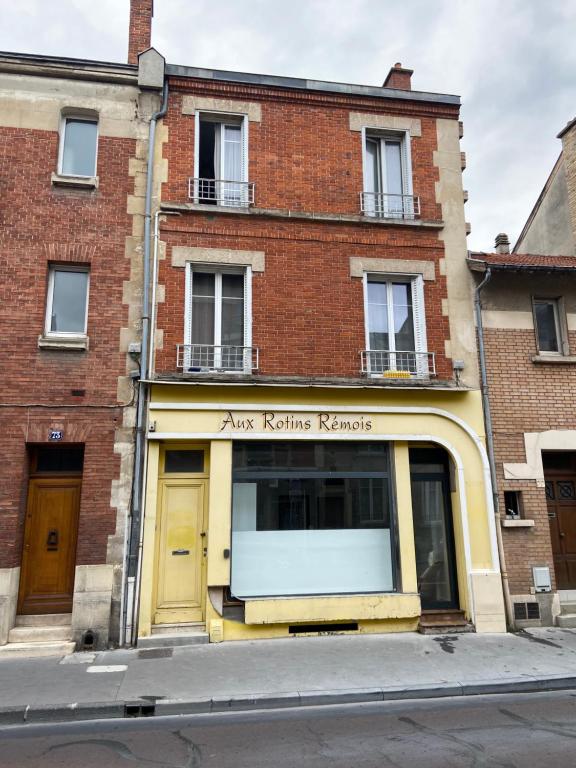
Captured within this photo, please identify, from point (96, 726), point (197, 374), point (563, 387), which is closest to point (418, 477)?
point (563, 387)

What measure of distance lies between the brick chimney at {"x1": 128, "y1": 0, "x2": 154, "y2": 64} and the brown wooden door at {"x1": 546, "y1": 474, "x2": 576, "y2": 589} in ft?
36.6

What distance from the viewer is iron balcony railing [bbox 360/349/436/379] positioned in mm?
9750

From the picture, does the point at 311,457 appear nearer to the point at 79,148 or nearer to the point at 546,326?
the point at 546,326

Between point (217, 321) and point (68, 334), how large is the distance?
2.46 m

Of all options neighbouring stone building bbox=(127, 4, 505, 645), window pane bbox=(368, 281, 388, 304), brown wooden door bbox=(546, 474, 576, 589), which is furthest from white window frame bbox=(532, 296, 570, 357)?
window pane bbox=(368, 281, 388, 304)

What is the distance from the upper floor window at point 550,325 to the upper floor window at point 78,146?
866 cm

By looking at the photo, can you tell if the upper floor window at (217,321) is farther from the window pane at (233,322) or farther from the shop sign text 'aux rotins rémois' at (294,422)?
the shop sign text 'aux rotins rémois' at (294,422)

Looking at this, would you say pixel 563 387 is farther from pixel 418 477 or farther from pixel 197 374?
pixel 197 374

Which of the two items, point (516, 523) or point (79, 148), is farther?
point (79, 148)

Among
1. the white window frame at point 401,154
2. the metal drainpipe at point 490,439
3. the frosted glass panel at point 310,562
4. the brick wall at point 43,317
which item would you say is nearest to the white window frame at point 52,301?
the brick wall at point 43,317

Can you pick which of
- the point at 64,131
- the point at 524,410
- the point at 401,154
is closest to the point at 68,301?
the point at 64,131

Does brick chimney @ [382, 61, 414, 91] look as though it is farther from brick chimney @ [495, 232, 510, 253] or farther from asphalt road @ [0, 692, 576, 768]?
asphalt road @ [0, 692, 576, 768]

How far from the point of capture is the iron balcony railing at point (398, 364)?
975 cm

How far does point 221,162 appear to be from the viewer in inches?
402
